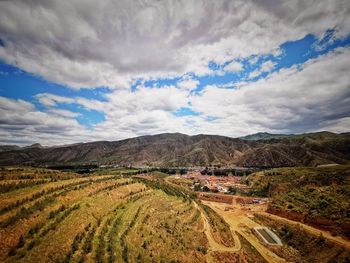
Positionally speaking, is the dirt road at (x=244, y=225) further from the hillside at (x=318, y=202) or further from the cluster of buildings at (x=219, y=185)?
the cluster of buildings at (x=219, y=185)

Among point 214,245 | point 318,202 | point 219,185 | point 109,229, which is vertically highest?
point 109,229

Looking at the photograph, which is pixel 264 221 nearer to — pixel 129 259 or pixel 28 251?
pixel 129 259

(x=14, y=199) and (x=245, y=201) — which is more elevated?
(x=14, y=199)

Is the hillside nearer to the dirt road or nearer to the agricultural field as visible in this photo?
the agricultural field

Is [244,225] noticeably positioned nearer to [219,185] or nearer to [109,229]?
[109,229]

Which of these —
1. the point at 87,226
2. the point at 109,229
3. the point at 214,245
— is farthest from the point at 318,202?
the point at 87,226

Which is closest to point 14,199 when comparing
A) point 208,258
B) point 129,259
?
point 129,259

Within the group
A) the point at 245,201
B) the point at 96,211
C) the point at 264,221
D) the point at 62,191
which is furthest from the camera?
the point at 245,201

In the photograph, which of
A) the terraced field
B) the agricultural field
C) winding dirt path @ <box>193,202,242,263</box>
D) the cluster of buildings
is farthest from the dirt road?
the cluster of buildings
